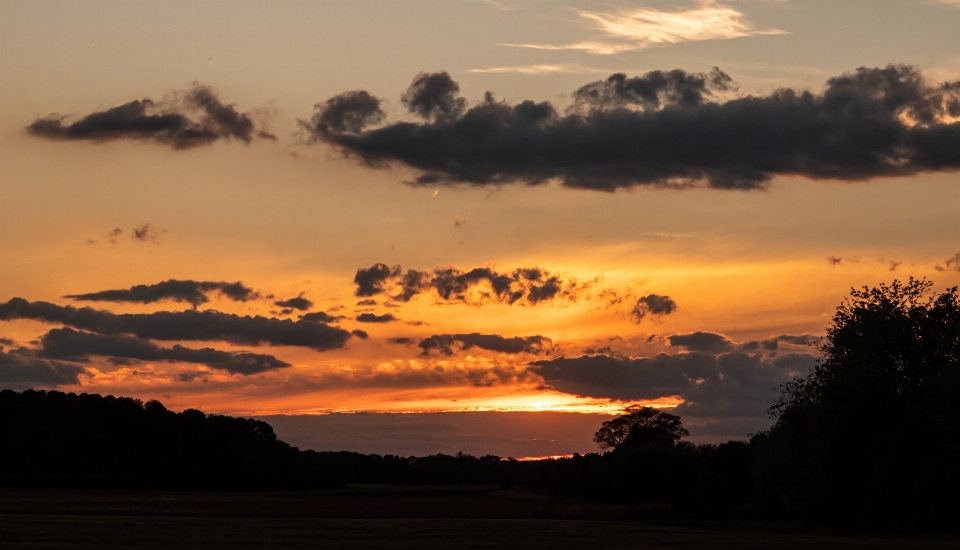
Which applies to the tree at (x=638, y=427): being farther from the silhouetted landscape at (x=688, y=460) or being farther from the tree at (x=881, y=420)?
the tree at (x=881, y=420)

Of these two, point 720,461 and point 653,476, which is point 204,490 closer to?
point 653,476

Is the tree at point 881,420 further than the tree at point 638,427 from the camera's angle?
No

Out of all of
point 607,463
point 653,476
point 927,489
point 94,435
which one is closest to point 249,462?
point 94,435

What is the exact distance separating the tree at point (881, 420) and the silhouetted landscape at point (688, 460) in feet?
0.31

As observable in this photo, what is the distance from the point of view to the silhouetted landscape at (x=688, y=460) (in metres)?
66.1

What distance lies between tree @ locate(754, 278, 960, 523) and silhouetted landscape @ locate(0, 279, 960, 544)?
0.10 m

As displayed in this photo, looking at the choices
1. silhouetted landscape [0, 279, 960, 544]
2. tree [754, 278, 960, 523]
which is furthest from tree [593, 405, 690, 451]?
tree [754, 278, 960, 523]

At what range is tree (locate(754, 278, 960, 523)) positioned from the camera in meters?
63.1

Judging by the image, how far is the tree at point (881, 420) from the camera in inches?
2483

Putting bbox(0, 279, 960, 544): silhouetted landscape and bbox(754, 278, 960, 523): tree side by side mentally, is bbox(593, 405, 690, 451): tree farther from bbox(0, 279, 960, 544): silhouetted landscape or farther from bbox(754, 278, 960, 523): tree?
bbox(754, 278, 960, 523): tree

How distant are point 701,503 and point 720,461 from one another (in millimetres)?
5583

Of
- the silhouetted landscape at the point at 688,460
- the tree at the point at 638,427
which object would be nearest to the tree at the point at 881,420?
the silhouetted landscape at the point at 688,460

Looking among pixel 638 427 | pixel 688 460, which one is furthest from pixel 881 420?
pixel 638 427

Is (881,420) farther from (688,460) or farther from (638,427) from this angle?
(638,427)
